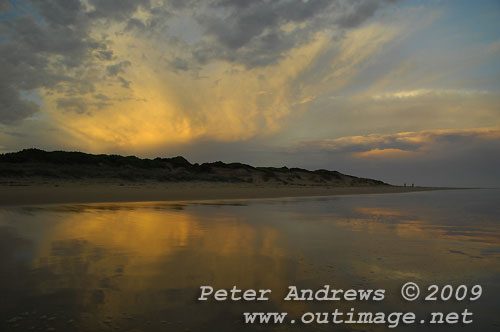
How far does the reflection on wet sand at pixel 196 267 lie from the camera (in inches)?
131

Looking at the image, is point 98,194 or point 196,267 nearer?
point 196,267

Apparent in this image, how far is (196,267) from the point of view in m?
5.04

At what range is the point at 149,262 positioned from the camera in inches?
207

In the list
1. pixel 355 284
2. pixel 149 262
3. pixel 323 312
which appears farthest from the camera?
pixel 149 262

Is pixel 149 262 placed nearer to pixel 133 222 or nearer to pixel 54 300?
pixel 54 300

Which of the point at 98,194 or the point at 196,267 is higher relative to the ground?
the point at 98,194

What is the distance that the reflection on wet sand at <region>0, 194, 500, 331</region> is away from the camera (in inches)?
131

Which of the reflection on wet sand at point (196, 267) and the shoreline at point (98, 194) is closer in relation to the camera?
the reflection on wet sand at point (196, 267)

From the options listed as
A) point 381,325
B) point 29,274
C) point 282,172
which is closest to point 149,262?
point 29,274

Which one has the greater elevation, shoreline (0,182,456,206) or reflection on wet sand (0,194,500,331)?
shoreline (0,182,456,206)

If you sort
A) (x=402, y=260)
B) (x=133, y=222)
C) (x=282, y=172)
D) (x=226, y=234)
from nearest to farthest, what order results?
(x=402, y=260), (x=226, y=234), (x=133, y=222), (x=282, y=172)

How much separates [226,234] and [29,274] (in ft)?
14.1

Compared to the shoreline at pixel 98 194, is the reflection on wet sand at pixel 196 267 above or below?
below

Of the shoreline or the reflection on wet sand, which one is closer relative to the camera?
the reflection on wet sand
